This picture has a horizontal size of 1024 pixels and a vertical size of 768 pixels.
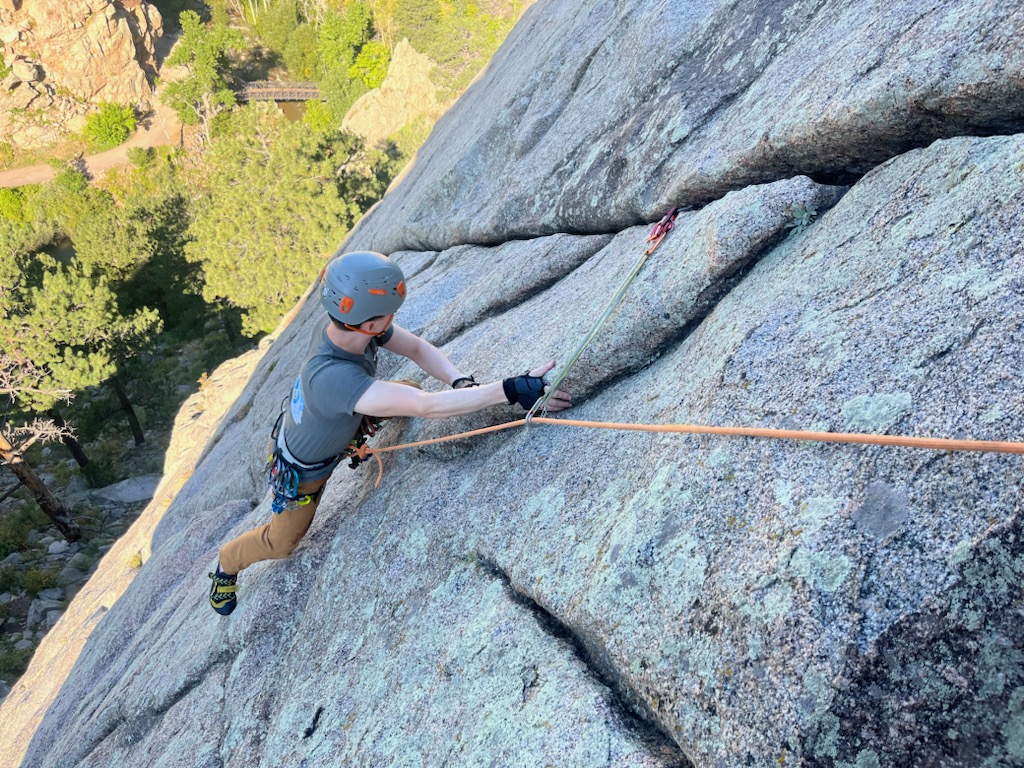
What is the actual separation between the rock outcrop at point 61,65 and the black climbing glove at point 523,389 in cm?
8589

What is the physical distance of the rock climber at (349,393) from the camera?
4.78m

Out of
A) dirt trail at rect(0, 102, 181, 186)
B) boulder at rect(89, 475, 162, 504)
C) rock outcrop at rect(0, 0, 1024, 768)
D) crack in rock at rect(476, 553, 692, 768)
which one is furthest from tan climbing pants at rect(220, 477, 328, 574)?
dirt trail at rect(0, 102, 181, 186)

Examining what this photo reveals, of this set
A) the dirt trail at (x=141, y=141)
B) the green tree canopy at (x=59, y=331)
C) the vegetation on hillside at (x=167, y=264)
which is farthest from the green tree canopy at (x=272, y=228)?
the dirt trail at (x=141, y=141)

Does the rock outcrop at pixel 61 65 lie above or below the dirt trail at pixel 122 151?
above

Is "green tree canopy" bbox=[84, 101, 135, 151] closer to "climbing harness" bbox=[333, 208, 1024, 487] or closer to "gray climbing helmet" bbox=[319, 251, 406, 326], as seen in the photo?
"climbing harness" bbox=[333, 208, 1024, 487]

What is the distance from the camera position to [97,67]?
72.2 metres

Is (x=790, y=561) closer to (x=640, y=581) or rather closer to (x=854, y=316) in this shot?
(x=640, y=581)

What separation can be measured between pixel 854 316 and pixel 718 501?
1.19 metres

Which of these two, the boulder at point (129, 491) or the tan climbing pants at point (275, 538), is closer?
the tan climbing pants at point (275, 538)

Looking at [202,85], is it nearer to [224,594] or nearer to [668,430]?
[224,594]

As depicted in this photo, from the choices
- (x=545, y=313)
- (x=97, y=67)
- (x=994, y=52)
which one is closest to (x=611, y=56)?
(x=545, y=313)

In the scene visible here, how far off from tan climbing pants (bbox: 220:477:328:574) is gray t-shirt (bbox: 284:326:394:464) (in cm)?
51

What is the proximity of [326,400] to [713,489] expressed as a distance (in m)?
3.03

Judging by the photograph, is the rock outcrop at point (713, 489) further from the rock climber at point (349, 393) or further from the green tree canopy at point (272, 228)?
the green tree canopy at point (272, 228)
